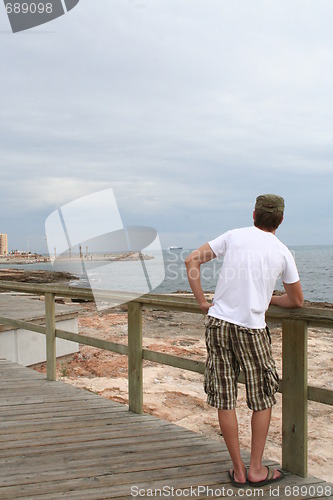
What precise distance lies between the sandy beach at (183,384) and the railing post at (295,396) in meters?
2.25

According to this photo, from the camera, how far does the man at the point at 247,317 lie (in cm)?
233

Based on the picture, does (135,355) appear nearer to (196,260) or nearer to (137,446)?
(137,446)

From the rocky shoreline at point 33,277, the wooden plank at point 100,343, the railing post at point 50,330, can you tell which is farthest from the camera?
the rocky shoreline at point 33,277

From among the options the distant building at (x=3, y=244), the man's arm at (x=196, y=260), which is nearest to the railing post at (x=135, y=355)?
the man's arm at (x=196, y=260)

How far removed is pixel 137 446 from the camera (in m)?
2.99

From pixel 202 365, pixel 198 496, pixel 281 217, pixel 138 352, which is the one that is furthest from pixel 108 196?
pixel 198 496

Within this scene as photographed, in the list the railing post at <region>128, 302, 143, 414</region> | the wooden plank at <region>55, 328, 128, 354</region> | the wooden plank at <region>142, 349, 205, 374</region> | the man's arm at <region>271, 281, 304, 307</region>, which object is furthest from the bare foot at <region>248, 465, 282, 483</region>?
the wooden plank at <region>55, 328, 128, 354</region>

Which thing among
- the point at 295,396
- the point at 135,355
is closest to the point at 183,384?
the point at 135,355

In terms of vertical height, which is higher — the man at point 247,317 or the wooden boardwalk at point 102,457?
the man at point 247,317

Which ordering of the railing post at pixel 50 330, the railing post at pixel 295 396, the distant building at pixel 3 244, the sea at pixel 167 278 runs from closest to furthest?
the railing post at pixel 295 396 < the railing post at pixel 50 330 < the sea at pixel 167 278 < the distant building at pixel 3 244

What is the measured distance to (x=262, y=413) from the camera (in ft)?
7.80

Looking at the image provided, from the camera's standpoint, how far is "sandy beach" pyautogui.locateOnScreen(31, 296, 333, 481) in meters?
5.32

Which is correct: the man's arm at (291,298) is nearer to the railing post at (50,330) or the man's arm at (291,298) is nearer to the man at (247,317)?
the man at (247,317)

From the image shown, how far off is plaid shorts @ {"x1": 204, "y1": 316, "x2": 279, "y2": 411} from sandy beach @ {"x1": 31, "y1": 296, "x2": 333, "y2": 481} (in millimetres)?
2719
